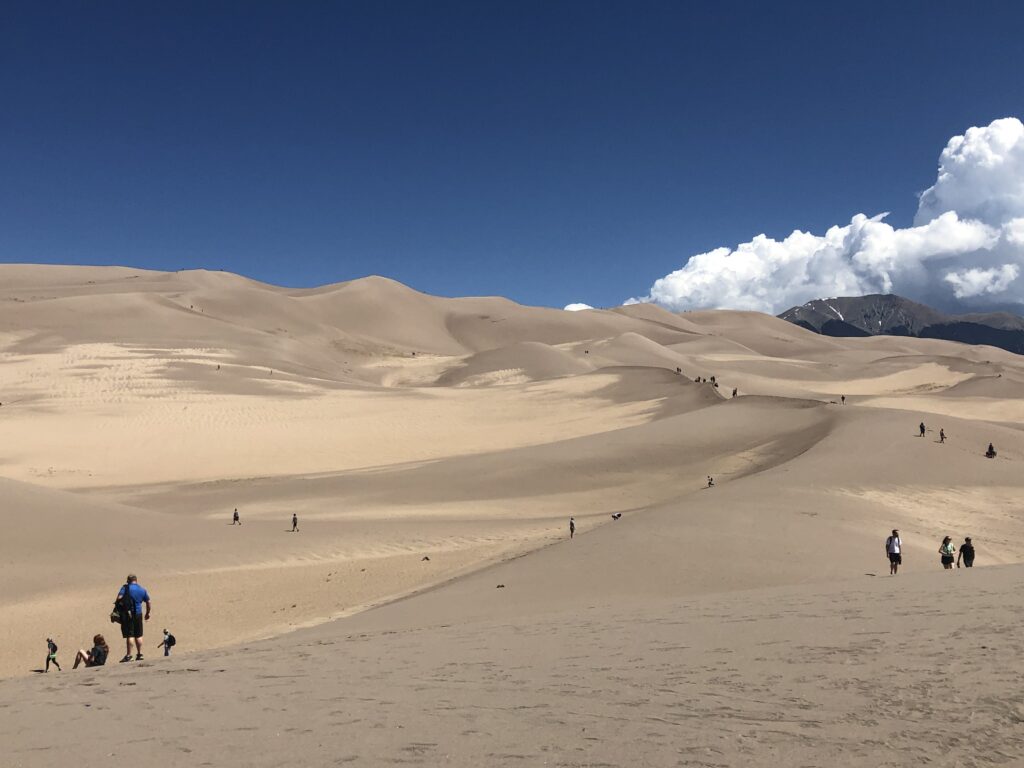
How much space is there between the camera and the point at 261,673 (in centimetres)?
689

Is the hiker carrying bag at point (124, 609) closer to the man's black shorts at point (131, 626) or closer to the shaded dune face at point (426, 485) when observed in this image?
the man's black shorts at point (131, 626)

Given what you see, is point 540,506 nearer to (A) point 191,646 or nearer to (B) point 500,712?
(A) point 191,646

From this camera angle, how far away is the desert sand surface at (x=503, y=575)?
16.4 ft

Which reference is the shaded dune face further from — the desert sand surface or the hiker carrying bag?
the hiker carrying bag

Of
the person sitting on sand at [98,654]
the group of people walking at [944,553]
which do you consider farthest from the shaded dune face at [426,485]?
the person sitting on sand at [98,654]

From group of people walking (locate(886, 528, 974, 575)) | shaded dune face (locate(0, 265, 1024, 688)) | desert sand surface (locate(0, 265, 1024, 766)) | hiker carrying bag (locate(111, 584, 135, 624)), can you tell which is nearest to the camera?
desert sand surface (locate(0, 265, 1024, 766))

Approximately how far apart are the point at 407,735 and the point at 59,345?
65311 millimetres

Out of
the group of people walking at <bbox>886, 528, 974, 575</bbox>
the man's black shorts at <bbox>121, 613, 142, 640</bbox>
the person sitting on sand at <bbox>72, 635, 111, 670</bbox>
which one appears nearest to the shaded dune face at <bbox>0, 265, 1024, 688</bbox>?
the group of people walking at <bbox>886, 528, 974, 575</bbox>

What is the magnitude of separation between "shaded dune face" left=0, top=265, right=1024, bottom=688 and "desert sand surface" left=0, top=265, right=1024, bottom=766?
0.40 ft

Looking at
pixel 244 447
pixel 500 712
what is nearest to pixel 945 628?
pixel 500 712

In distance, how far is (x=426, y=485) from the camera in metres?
26.7

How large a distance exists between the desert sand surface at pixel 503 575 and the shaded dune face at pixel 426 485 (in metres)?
0.12

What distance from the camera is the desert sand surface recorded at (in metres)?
4.99

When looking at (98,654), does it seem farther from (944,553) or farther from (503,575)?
(944,553)
